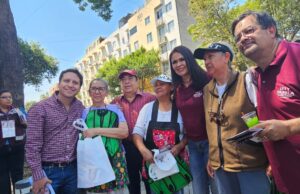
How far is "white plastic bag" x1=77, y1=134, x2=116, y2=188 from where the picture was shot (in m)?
2.87

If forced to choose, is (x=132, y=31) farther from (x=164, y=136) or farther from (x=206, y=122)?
(x=206, y=122)

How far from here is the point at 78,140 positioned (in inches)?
117

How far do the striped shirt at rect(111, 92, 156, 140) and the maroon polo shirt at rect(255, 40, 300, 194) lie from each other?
2.10 m

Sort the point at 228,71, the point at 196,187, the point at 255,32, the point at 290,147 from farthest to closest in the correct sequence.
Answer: the point at 196,187
the point at 228,71
the point at 255,32
the point at 290,147

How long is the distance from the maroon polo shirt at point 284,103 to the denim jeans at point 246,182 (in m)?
0.30

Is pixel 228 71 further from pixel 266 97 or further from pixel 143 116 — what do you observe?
pixel 143 116

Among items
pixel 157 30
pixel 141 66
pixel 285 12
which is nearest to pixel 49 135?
pixel 285 12

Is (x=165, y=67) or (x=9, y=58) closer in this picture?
(x=9, y=58)

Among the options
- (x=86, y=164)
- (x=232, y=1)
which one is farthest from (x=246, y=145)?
(x=232, y=1)

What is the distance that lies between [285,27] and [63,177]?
16047 mm

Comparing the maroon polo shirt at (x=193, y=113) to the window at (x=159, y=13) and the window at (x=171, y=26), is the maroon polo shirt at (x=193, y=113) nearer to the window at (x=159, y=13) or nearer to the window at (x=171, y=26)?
the window at (x=171, y=26)

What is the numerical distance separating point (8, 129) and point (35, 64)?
66.4 ft

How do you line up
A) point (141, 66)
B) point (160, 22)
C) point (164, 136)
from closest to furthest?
point (164, 136) < point (141, 66) < point (160, 22)

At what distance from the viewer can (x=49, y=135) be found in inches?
113
